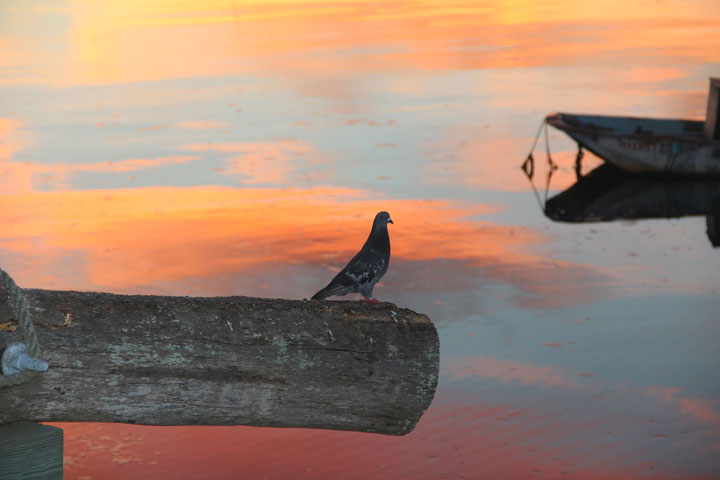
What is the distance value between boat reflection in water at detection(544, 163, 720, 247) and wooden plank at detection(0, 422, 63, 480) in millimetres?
18075

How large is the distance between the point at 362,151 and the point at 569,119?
18.8ft

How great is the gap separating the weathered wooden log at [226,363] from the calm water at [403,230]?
5.83 meters

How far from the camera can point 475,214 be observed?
19.5 meters

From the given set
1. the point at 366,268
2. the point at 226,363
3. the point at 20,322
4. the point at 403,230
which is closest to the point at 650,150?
the point at 403,230

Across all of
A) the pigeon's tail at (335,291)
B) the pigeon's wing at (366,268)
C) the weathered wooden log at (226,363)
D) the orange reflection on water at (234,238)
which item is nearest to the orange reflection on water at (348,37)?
the orange reflection on water at (234,238)

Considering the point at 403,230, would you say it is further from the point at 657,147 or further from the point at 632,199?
the point at 657,147

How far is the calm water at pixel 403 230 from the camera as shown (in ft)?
30.8

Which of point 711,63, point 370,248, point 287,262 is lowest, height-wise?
point 711,63

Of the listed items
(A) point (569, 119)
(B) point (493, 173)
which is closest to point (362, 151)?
(B) point (493, 173)

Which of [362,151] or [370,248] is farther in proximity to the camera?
[362,151]

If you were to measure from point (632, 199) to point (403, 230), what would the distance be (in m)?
8.52

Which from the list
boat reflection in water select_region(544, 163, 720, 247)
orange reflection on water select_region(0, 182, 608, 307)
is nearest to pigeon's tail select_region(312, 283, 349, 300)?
orange reflection on water select_region(0, 182, 608, 307)

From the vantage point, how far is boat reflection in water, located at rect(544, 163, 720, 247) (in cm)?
2161

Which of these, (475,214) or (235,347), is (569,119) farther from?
(235,347)
